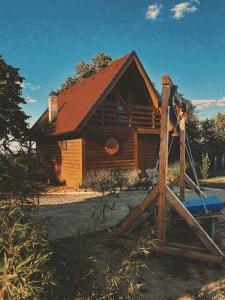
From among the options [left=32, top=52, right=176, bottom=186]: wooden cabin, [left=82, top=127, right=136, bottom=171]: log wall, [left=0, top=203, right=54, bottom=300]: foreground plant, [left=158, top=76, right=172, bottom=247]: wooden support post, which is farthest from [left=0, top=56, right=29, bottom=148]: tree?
[left=0, top=203, right=54, bottom=300]: foreground plant

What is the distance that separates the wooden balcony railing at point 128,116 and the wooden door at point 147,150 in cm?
74

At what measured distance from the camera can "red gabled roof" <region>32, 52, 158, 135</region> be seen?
1506 centimetres

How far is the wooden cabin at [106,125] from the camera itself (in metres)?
15.4

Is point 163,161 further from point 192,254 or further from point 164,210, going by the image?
point 192,254

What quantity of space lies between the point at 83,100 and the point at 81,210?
29.6ft

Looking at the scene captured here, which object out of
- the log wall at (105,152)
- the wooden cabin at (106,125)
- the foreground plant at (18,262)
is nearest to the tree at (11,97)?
the wooden cabin at (106,125)

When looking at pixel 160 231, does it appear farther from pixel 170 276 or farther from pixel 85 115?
pixel 85 115

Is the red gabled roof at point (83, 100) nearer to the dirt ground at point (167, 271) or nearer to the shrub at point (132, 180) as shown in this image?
the shrub at point (132, 180)

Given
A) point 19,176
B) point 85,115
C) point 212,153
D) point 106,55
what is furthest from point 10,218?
point 106,55

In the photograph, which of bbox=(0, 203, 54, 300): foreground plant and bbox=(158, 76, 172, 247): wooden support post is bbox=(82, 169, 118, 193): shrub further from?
bbox=(0, 203, 54, 300): foreground plant

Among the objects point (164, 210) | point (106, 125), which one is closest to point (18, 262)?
point (164, 210)

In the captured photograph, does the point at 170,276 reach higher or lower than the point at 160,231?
lower

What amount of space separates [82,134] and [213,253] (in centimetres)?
1080

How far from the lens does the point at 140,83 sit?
17.7 m
